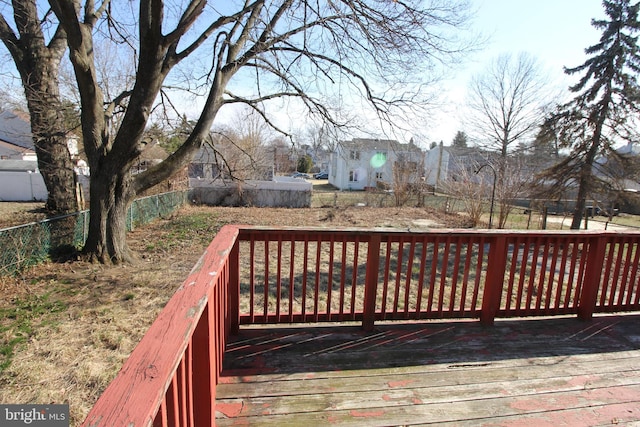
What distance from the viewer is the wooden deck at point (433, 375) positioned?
6.44 feet

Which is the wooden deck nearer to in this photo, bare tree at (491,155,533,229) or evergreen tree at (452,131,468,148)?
bare tree at (491,155,533,229)

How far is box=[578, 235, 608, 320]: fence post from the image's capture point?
10.3ft

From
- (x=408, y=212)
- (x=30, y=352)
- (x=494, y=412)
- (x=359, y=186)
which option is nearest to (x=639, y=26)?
(x=408, y=212)

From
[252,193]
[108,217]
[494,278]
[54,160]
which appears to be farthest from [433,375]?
[252,193]

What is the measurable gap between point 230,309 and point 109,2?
748 centimetres

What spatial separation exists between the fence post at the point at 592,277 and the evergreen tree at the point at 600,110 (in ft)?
40.3

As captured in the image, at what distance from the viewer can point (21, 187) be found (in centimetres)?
1689

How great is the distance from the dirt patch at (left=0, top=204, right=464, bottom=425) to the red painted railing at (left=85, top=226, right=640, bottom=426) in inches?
55.0

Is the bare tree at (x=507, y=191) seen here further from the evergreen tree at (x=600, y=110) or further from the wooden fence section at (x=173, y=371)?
the wooden fence section at (x=173, y=371)

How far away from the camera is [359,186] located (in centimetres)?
3781

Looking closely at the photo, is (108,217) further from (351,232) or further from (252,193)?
(252,193)

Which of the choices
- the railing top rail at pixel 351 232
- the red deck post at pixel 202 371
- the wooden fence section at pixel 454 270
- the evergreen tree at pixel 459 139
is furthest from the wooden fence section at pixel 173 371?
the evergreen tree at pixel 459 139

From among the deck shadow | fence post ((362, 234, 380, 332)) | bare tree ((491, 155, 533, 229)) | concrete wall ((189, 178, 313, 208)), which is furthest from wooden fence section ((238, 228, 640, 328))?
concrete wall ((189, 178, 313, 208))

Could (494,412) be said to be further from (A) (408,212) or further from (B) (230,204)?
(B) (230,204)
